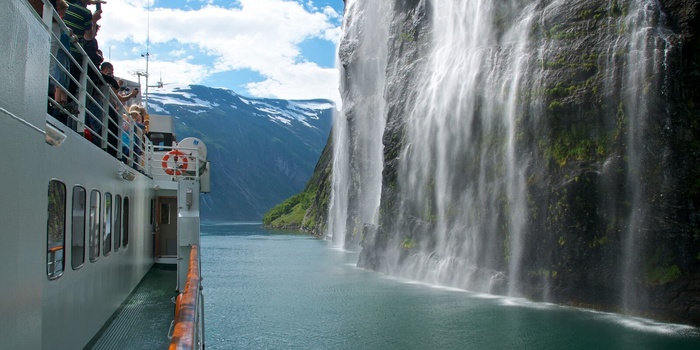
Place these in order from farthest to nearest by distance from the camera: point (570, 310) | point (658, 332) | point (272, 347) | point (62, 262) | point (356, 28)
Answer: point (356, 28)
point (570, 310)
point (658, 332)
point (272, 347)
point (62, 262)

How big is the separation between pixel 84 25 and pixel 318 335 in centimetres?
1107

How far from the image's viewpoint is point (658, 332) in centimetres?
1686

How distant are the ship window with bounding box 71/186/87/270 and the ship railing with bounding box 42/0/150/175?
3.07 ft

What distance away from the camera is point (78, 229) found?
8.00 m

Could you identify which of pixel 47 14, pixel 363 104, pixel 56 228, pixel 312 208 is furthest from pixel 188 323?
pixel 312 208

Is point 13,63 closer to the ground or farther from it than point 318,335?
farther from it

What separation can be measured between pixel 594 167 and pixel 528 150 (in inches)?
124

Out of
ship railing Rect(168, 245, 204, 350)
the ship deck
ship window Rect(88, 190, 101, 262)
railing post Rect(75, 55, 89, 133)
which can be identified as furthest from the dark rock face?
railing post Rect(75, 55, 89, 133)

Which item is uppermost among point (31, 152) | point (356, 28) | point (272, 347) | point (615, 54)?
point (356, 28)

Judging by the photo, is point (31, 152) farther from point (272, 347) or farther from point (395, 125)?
point (395, 125)

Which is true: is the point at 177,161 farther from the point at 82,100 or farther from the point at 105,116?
the point at 82,100

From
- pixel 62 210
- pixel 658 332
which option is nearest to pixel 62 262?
pixel 62 210

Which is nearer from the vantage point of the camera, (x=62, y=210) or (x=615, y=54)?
(x=62, y=210)

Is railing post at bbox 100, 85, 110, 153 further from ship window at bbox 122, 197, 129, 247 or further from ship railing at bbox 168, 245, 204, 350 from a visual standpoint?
ship railing at bbox 168, 245, 204, 350
